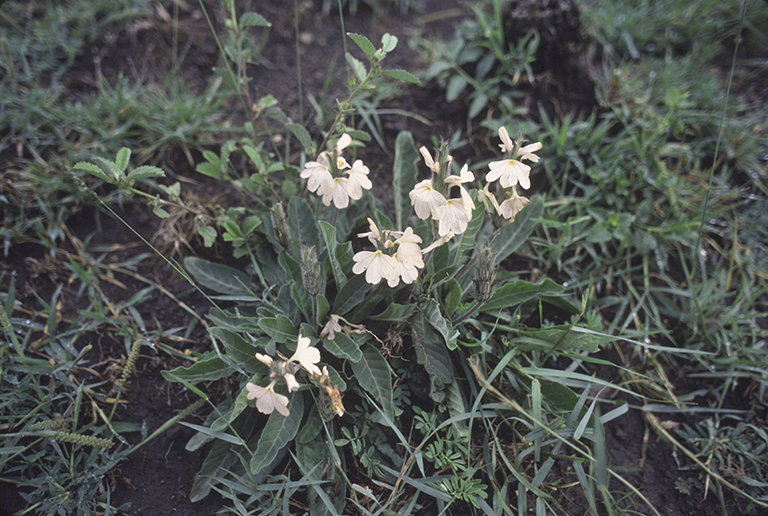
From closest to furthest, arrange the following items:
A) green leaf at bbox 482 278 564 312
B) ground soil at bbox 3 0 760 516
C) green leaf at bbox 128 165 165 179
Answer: green leaf at bbox 128 165 165 179 < ground soil at bbox 3 0 760 516 < green leaf at bbox 482 278 564 312

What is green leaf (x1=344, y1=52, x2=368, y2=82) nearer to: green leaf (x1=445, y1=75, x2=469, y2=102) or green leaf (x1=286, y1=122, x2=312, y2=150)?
green leaf (x1=286, y1=122, x2=312, y2=150)

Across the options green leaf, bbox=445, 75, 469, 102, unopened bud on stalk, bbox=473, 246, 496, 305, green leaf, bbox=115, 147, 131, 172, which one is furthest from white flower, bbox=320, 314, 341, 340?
green leaf, bbox=445, 75, 469, 102

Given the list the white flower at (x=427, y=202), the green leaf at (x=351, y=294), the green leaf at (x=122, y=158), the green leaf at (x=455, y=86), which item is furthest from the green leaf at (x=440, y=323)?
the green leaf at (x=455, y=86)

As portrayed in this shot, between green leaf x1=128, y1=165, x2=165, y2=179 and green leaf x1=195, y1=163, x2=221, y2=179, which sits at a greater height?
green leaf x1=128, y1=165, x2=165, y2=179

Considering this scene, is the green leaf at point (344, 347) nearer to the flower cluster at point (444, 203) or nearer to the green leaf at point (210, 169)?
the flower cluster at point (444, 203)

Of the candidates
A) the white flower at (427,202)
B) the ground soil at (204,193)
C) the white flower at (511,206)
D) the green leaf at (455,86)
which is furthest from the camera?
the green leaf at (455,86)

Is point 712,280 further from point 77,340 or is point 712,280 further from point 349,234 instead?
point 77,340

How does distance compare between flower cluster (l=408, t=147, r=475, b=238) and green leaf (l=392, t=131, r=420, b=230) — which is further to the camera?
green leaf (l=392, t=131, r=420, b=230)
